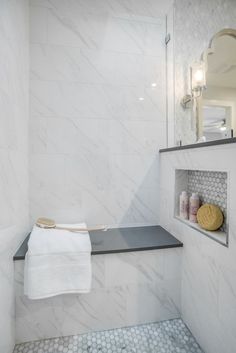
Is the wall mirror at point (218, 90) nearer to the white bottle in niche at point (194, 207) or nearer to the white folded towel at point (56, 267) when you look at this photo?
the white bottle in niche at point (194, 207)

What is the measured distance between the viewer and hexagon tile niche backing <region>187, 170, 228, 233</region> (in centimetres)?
110

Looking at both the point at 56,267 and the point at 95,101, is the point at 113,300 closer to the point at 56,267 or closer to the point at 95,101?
the point at 56,267

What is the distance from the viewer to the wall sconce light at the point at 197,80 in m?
1.48

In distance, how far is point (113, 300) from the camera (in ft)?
3.99

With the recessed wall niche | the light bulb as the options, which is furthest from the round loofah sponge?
the light bulb

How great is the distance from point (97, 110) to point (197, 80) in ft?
2.46

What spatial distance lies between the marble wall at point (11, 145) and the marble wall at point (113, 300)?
0.11m

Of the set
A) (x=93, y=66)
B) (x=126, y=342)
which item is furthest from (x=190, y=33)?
(x=126, y=342)

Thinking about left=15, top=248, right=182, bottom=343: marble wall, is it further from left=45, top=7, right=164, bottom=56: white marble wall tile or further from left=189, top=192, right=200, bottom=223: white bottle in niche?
left=45, top=7, right=164, bottom=56: white marble wall tile

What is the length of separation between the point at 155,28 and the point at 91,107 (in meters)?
0.79

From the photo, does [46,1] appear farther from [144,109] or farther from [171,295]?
[171,295]

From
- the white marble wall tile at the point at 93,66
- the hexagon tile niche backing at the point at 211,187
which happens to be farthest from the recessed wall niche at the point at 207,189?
the white marble wall tile at the point at 93,66

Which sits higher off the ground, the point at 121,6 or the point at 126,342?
the point at 121,6

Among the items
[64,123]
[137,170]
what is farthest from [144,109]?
[64,123]
